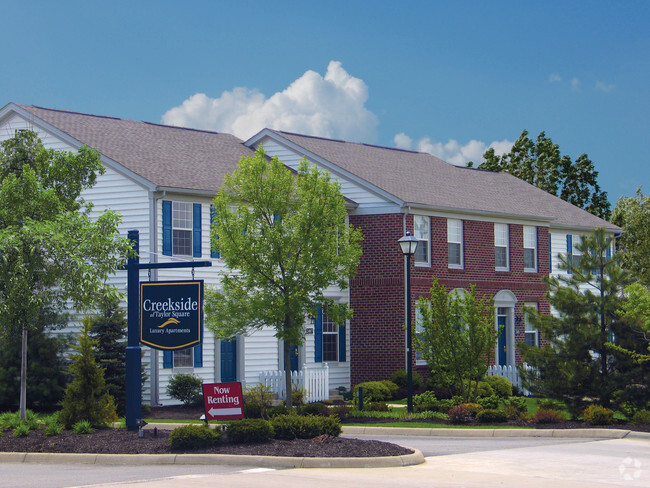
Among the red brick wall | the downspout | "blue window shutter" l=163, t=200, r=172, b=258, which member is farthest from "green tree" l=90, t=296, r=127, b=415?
the red brick wall

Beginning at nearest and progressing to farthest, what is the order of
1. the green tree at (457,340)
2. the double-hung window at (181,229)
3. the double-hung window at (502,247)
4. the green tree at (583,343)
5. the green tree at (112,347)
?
the green tree at (583,343), the green tree at (457,340), the green tree at (112,347), the double-hung window at (181,229), the double-hung window at (502,247)

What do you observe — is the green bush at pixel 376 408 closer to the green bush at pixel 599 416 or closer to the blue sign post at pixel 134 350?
the green bush at pixel 599 416

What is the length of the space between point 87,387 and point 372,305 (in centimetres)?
1556

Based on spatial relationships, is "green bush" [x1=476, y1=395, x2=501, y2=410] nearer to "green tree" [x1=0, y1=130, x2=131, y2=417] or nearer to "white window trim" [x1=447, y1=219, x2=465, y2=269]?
"white window trim" [x1=447, y1=219, x2=465, y2=269]

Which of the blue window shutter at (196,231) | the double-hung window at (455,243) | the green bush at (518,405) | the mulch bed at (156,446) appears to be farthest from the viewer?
the double-hung window at (455,243)

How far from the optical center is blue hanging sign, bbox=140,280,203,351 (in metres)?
17.7

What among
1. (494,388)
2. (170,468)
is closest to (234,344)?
(494,388)

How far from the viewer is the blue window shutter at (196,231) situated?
29.3 metres

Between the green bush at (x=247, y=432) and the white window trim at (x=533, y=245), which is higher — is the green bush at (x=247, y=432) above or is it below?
below

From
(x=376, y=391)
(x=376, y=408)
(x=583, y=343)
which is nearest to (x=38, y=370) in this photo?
(x=376, y=408)

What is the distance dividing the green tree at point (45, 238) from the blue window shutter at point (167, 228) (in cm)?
871

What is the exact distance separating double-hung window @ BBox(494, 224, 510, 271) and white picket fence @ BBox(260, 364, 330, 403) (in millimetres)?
9566

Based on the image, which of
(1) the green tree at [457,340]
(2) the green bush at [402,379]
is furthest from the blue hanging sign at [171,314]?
(2) the green bush at [402,379]

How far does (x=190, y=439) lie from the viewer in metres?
16.2
